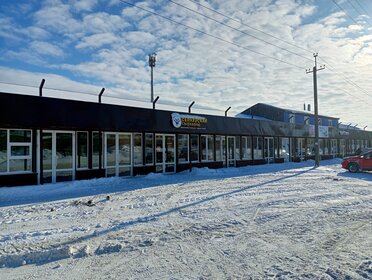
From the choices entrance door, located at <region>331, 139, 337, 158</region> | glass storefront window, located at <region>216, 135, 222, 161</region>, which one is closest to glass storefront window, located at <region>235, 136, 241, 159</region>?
glass storefront window, located at <region>216, 135, 222, 161</region>

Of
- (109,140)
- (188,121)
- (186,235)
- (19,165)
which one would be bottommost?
(186,235)

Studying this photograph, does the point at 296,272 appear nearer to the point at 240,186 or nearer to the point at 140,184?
the point at 240,186

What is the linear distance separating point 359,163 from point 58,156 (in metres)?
18.6

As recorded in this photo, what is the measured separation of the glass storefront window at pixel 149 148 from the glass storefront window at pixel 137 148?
0.40 m

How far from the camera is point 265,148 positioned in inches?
1022

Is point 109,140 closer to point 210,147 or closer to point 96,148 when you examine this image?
point 96,148

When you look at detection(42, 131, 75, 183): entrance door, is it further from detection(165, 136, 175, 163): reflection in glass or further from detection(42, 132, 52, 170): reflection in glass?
detection(165, 136, 175, 163): reflection in glass

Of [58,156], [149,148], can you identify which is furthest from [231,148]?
[58,156]

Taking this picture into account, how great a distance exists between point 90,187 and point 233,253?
9.07 meters

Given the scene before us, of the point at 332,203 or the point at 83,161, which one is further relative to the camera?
the point at 83,161

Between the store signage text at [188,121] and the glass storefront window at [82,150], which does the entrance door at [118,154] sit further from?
the store signage text at [188,121]

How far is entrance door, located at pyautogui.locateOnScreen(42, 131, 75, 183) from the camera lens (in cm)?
1363

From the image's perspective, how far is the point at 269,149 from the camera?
1038 inches

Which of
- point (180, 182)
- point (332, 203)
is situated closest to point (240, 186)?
point (180, 182)
